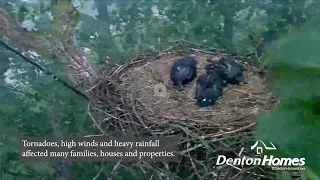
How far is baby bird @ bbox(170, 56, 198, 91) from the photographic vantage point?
3.64ft

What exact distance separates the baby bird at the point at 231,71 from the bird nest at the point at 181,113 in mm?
12

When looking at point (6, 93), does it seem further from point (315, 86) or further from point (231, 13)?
point (315, 86)

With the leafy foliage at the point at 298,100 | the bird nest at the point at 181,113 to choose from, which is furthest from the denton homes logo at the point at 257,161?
the leafy foliage at the point at 298,100

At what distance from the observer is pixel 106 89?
113cm

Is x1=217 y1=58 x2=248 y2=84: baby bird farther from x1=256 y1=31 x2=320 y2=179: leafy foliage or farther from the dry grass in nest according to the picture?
x1=256 y1=31 x2=320 y2=179: leafy foliage

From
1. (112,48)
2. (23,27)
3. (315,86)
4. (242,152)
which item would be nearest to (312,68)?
(315,86)

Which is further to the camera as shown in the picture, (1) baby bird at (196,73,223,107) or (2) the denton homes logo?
(1) baby bird at (196,73,223,107)

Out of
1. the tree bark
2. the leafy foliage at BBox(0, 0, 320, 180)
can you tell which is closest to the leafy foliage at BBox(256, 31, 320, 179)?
the leafy foliage at BBox(0, 0, 320, 180)

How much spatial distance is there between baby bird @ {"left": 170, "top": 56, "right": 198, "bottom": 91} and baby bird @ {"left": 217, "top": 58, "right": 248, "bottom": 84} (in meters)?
0.06

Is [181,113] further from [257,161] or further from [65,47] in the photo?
[65,47]
